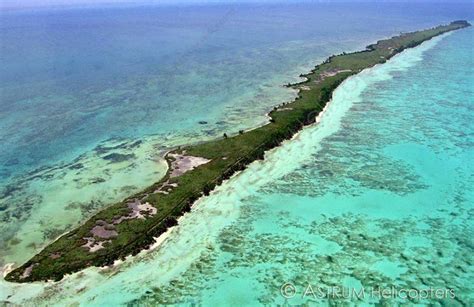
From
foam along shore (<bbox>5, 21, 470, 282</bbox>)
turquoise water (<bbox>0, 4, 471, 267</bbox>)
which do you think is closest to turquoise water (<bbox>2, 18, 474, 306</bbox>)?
foam along shore (<bbox>5, 21, 470, 282</bbox>)

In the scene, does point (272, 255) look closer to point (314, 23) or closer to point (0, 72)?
point (0, 72)

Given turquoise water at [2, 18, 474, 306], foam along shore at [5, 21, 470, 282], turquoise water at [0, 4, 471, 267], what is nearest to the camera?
turquoise water at [2, 18, 474, 306]

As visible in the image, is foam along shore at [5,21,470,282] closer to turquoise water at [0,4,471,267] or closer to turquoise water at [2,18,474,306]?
turquoise water at [2,18,474,306]

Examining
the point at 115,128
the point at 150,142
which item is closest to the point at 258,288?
the point at 150,142

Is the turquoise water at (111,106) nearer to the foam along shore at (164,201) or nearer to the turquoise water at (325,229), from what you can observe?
the foam along shore at (164,201)

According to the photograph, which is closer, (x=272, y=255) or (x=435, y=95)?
(x=272, y=255)

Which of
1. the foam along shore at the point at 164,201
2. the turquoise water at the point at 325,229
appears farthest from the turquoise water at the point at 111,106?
the turquoise water at the point at 325,229

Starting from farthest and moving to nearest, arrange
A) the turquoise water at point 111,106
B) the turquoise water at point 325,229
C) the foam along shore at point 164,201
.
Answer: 1. the turquoise water at point 111,106
2. the foam along shore at point 164,201
3. the turquoise water at point 325,229
